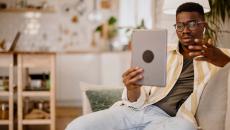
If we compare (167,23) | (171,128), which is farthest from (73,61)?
(171,128)

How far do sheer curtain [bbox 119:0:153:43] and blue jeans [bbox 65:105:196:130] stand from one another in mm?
1996

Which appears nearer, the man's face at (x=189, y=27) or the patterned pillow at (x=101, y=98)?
the man's face at (x=189, y=27)

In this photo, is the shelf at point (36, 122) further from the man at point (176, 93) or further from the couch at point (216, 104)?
the couch at point (216, 104)

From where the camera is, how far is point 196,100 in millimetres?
1675

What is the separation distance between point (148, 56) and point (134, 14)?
2994mm

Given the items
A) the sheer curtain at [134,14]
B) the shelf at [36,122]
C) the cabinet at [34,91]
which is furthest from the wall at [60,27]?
the shelf at [36,122]

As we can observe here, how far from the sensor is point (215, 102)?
1.56 m

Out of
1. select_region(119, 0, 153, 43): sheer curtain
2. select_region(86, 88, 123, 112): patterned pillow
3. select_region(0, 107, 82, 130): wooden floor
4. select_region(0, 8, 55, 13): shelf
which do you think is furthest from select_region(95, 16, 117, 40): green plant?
select_region(86, 88, 123, 112): patterned pillow

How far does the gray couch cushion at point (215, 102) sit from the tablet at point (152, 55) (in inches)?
10.2

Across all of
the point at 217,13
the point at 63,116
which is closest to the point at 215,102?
the point at 217,13

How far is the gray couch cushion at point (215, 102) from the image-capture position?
1.53 metres

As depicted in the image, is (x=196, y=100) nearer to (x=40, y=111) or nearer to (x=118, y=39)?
(x=40, y=111)

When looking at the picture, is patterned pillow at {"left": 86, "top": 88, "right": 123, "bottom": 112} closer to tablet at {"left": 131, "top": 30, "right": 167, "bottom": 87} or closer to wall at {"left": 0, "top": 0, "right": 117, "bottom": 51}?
tablet at {"left": 131, "top": 30, "right": 167, "bottom": 87}

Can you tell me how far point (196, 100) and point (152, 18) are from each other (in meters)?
1.93
